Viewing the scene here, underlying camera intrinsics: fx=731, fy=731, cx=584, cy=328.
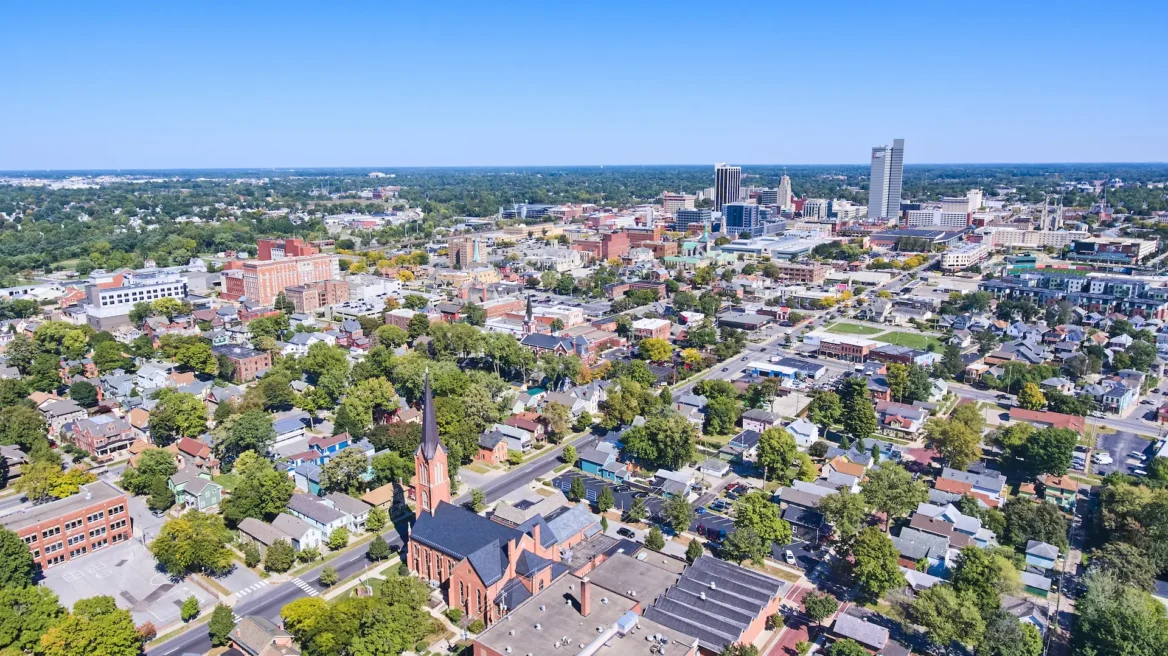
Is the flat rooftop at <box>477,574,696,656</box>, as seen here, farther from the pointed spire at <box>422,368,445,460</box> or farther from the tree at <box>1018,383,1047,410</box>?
the tree at <box>1018,383,1047,410</box>

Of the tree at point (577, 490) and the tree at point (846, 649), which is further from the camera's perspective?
the tree at point (577, 490)

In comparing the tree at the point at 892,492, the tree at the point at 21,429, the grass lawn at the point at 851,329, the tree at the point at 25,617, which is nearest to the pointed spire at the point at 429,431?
the tree at the point at 25,617

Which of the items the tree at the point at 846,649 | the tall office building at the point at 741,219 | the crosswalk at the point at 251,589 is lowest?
the crosswalk at the point at 251,589

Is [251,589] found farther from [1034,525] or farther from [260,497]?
[1034,525]

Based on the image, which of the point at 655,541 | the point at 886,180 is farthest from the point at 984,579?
the point at 886,180

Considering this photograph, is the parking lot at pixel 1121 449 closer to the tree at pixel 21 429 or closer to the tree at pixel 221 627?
the tree at pixel 221 627

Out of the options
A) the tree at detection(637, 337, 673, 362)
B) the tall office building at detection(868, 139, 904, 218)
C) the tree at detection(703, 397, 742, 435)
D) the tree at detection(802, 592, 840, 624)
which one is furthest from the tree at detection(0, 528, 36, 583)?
the tall office building at detection(868, 139, 904, 218)

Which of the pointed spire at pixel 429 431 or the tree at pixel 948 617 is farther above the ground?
the pointed spire at pixel 429 431
